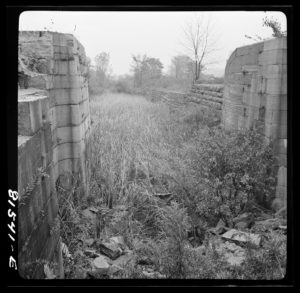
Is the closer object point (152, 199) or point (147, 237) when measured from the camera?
point (147, 237)

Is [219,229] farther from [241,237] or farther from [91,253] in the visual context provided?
[91,253]

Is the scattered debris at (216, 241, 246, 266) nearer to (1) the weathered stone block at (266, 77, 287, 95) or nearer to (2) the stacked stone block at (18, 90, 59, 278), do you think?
(2) the stacked stone block at (18, 90, 59, 278)

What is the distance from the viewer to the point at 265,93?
5535 millimetres

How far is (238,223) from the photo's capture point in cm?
478

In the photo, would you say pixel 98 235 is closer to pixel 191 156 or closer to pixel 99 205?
pixel 99 205

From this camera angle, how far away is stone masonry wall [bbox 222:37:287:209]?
5.14m

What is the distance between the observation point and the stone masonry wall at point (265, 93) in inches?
202

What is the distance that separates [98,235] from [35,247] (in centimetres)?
196

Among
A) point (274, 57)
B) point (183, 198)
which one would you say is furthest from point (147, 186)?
point (274, 57)

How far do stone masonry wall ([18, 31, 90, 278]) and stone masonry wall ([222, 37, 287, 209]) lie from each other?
3.02 metres
